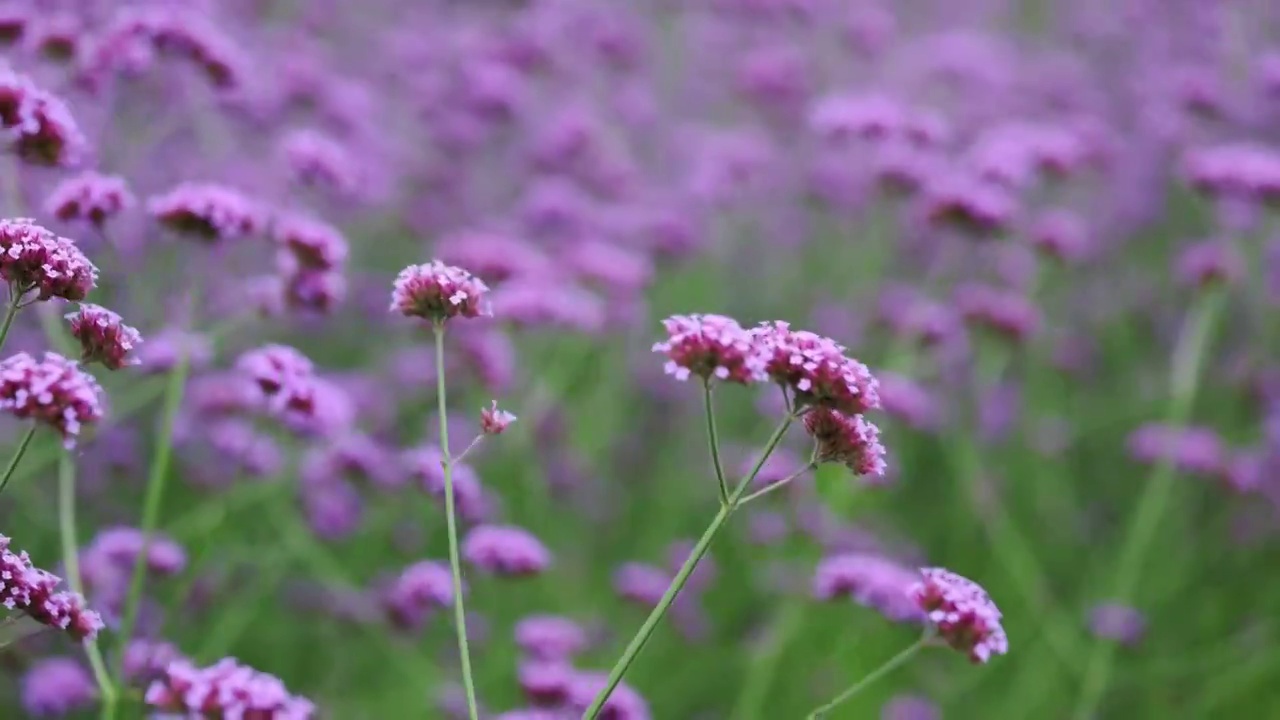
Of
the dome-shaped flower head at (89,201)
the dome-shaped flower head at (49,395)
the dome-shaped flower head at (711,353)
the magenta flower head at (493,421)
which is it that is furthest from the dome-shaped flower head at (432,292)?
the dome-shaped flower head at (89,201)

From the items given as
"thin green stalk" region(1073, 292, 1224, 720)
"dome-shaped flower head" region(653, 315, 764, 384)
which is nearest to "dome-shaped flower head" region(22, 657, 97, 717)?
"dome-shaped flower head" region(653, 315, 764, 384)

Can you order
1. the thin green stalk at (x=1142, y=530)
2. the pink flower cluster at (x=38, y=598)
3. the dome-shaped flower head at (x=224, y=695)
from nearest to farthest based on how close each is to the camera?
the dome-shaped flower head at (x=224, y=695), the pink flower cluster at (x=38, y=598), the thin green stalk at (x=1142, y=530)

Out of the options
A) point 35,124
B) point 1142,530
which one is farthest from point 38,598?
point 1142,530

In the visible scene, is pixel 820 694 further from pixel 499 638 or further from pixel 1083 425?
A: pixel 1083 425

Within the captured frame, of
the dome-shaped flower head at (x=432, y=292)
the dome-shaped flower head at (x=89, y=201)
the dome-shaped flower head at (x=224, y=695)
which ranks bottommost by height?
the dome-shaped flower head at (x=224, y=695)

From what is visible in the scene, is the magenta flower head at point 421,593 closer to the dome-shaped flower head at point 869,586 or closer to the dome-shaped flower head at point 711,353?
the dome-shaped flower head at point 869,586

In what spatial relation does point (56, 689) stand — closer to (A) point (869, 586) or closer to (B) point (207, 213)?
(B) point (207, 213)

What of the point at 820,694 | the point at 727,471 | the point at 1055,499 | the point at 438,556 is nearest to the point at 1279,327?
the point at 1055,499
